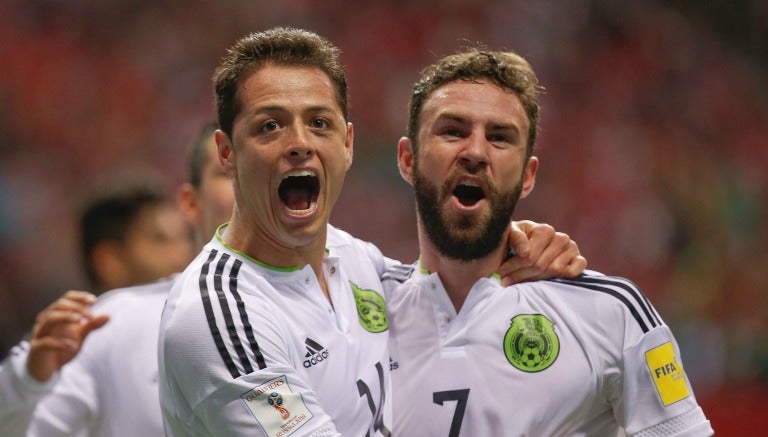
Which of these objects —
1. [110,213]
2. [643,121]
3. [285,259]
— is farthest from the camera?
[643,121]

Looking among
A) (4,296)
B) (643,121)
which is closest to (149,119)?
(4,296)

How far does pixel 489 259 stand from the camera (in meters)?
3.32

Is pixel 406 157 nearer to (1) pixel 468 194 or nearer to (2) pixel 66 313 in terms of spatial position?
(1) pixel 468 194

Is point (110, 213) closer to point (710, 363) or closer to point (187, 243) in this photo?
point (187, 243)

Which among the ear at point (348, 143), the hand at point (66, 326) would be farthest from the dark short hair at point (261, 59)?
the hand at point (66, 326)

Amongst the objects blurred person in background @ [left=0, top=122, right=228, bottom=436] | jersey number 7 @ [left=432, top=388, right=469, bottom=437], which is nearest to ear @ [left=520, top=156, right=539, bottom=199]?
jersey number 7 @ [left=432, top=388, right=469, bottom=437]

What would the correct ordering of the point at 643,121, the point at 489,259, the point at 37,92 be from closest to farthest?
the point at 489,259 < the point at 37,92 < the point at 643,121

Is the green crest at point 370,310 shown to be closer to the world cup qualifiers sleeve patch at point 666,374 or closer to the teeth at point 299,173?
the teeth at point 299,173

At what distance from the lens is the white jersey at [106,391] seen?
3783 millimetres

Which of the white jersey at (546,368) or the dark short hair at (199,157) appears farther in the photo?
the dark short hair at (199,157)

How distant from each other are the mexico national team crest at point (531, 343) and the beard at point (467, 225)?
0.27 meters

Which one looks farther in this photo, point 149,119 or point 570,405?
point 149,119

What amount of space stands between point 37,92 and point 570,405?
688 cm

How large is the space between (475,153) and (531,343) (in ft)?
2.06
